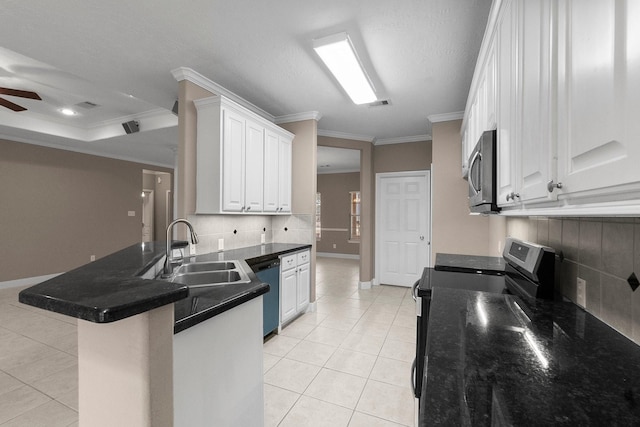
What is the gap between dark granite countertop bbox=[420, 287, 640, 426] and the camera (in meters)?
0.58

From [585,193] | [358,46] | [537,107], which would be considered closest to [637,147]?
[585,193]

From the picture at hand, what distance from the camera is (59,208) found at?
549cm

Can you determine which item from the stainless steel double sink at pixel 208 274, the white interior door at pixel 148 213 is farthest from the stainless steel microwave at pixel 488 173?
the white interior door at pixel 148 213

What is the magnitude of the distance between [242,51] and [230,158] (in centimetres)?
97

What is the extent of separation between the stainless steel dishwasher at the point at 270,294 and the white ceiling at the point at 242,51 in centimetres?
192

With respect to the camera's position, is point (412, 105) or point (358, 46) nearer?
point (358, 46)

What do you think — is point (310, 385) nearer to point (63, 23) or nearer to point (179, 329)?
point (179, 329)

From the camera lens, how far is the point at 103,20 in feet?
6.70

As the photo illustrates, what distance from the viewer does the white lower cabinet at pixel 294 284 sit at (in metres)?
3.20

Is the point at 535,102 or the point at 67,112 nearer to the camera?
the point at 535,102

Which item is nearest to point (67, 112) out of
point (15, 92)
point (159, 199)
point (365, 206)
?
point (15, 92)

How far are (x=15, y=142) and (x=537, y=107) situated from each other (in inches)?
289

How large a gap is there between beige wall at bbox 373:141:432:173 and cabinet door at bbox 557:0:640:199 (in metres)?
4.39

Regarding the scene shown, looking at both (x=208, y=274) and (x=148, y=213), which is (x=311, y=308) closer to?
(x=208, y=274)
